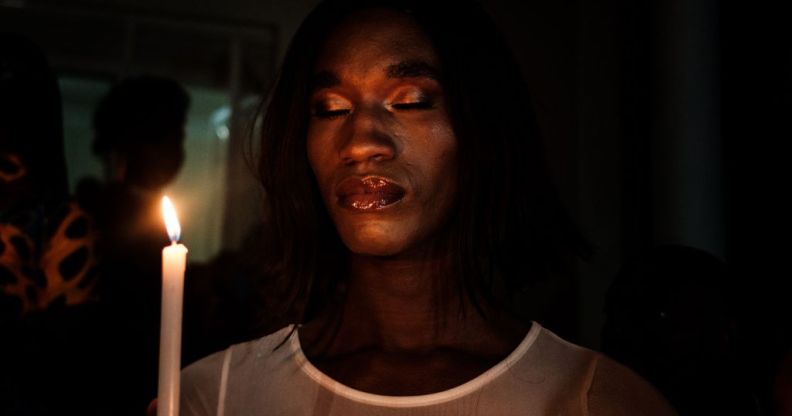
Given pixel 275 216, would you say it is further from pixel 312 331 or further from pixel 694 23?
pixel 694 23

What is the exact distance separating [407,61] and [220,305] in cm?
134

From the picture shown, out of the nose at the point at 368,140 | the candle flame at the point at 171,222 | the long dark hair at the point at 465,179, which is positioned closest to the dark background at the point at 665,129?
the long dark hair at the point at 465,179

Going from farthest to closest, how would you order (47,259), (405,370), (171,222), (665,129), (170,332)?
(665,129) < (47,259) < (405,370) < (171,222) < (170,332)

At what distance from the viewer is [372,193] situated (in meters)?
1.33

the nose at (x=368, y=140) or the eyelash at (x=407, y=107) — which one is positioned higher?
the eyelash at (x=407, y=107)

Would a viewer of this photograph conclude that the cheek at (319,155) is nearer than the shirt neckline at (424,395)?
No

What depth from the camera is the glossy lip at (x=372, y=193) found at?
4.36 feet

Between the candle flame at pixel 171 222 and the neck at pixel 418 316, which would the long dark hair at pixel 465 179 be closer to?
the neck at pixel 418 316

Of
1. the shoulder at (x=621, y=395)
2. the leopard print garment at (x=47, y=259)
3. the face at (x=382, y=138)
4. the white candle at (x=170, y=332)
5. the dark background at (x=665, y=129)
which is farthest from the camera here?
the dark background at (x=665, y=129)

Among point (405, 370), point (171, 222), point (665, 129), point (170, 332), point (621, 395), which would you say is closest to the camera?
point (170, 332)

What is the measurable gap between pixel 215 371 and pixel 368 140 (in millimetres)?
493

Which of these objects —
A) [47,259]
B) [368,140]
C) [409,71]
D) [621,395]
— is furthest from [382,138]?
[47,259]

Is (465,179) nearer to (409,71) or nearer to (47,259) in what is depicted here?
(409,71)

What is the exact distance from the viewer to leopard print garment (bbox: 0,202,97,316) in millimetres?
1863
